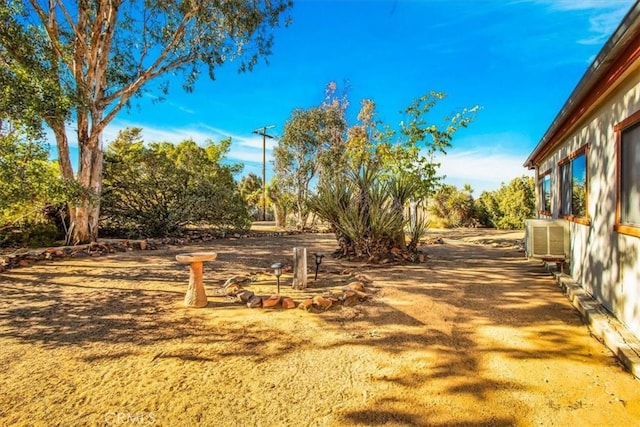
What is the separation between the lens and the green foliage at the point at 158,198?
11.1 metres

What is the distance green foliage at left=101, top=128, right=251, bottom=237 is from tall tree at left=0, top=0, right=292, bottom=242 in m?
1.59

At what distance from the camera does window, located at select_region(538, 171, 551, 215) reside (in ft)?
28.8

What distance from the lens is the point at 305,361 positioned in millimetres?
2771

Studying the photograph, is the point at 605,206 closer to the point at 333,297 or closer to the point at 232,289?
the point at 333,297

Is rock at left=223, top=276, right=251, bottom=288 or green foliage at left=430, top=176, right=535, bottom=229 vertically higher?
green foliage at left=430, top=176, right=535, bottom=229

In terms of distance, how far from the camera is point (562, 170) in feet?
22.6

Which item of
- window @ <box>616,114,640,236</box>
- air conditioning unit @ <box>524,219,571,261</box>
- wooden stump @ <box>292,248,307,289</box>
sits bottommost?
wooden stump @ <box>292,248,307,289</box>

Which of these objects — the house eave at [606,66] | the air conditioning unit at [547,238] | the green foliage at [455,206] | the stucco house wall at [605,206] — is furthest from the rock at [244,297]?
the green foliage at [455,206]

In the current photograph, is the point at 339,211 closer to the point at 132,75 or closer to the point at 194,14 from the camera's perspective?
the point at 194,14

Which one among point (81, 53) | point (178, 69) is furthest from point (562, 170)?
point (81, 53)

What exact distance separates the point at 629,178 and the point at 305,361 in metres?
3.52

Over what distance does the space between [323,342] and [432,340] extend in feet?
3.30

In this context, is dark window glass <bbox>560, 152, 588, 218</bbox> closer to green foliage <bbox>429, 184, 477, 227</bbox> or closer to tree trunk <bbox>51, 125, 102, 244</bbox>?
tree trunk <bbox>51, 125, 102, 244</bbox>

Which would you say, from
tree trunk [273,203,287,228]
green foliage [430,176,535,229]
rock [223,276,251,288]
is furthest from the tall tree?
green foliage [430,176,535,229]
